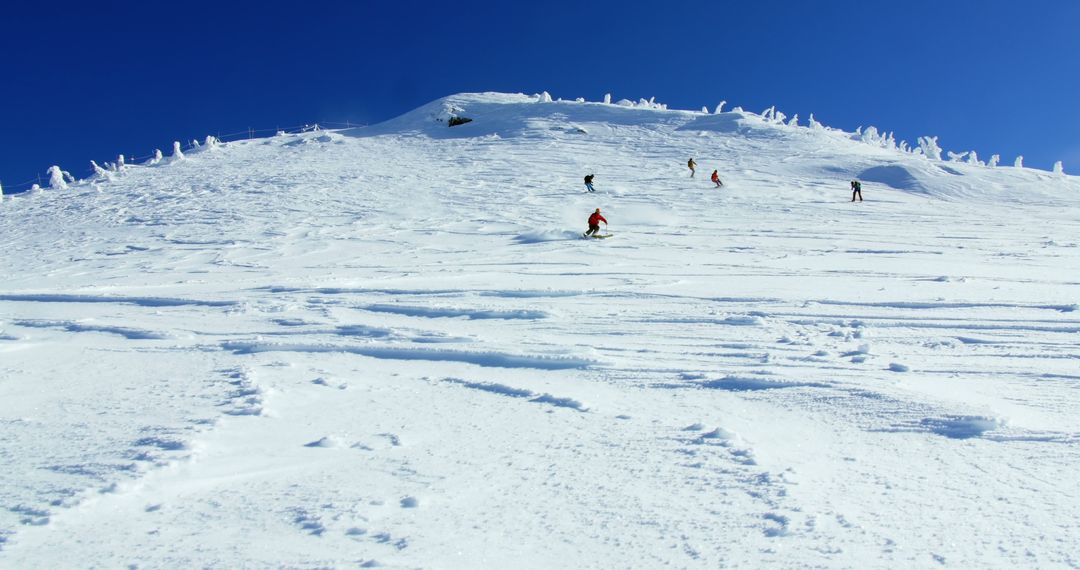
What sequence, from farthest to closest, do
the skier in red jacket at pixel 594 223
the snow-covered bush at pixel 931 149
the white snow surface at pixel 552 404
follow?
the snow-covered bush at pixel 931 149 < the skier in red jacket at pixel 594 223 < the white snow surface at pixel 552 404

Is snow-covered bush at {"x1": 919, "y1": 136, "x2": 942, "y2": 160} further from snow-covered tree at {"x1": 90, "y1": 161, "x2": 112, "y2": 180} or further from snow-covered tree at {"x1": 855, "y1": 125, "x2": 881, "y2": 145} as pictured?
snow-covered tree at {"x1": 90, "y1": 161, "x2": 112, "y2": 180}

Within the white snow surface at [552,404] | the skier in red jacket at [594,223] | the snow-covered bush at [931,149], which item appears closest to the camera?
the white snow surface at [552,404]

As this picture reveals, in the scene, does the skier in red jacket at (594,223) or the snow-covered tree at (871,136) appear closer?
the skier in red jacket at (594,223)

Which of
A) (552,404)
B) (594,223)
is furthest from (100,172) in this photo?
(552,404)

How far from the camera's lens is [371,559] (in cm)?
332

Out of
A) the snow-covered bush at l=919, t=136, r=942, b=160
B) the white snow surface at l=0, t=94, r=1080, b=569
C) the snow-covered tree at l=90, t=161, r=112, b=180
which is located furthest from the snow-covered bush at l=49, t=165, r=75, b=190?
the snow-covered bush at l=919, t=136, r=942, b=160

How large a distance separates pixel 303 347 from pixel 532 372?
2.62 meters

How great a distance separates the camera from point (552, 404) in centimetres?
559

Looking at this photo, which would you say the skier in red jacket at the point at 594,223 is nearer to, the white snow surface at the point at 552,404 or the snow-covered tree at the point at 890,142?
the white snow surface at the point at 552,404

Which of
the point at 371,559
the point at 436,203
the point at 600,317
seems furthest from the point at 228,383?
the point at 436,203

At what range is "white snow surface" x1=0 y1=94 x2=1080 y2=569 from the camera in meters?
3.51

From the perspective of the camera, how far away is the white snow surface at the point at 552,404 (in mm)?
3512

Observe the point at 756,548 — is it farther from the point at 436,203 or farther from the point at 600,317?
the point at 436,203

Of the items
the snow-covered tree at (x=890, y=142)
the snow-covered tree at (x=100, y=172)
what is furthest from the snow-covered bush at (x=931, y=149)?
the snow-covered tree at (x=100, y=172)
